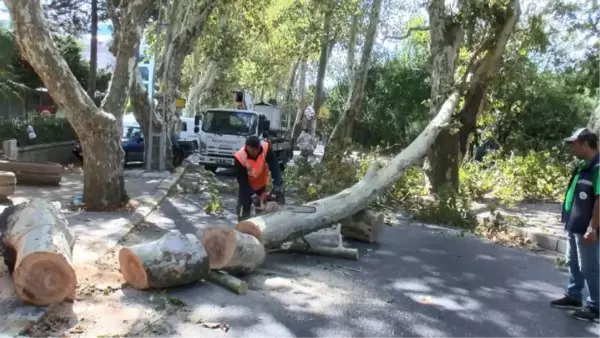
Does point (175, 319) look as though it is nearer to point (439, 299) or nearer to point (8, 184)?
point (439, 299)

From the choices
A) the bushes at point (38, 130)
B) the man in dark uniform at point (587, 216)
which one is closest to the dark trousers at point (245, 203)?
the man in dark uniform at point (587, 216)

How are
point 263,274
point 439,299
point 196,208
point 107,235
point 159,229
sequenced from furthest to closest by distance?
point 196,208, point 159,229, point 107,235, point 263,274, point 439,299

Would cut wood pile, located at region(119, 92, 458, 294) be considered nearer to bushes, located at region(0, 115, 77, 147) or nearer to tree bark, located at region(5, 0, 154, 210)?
tree bark, located at region(5, 0, 154, 210)

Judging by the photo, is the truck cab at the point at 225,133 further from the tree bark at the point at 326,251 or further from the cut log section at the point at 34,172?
the tree bark at the point at 326,251

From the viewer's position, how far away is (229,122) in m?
21.5

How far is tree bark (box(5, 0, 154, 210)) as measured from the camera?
30.2ft

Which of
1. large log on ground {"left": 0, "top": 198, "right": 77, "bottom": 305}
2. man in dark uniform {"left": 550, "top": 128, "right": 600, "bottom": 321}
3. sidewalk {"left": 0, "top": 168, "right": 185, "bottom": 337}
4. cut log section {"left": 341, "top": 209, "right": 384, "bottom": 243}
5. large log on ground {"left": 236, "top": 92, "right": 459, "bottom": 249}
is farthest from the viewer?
cut log section {"left": 341, "top": 209, "right": 384, "bottom": 243}

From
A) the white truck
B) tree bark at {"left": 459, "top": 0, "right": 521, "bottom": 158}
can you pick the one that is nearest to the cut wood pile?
tree bark at {"left": 459, "top": 0, "right": 521, "bottom": 158}

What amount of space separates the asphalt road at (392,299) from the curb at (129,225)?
101 centimetres

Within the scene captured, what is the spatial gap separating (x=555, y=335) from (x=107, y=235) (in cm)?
558

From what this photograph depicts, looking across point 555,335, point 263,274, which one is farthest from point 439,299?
point 263,274

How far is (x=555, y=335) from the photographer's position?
214 inches

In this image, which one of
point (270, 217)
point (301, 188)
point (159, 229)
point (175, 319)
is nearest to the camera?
point (175, 319)

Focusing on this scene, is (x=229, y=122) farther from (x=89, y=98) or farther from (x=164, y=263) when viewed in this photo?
(x=164, y=263)
